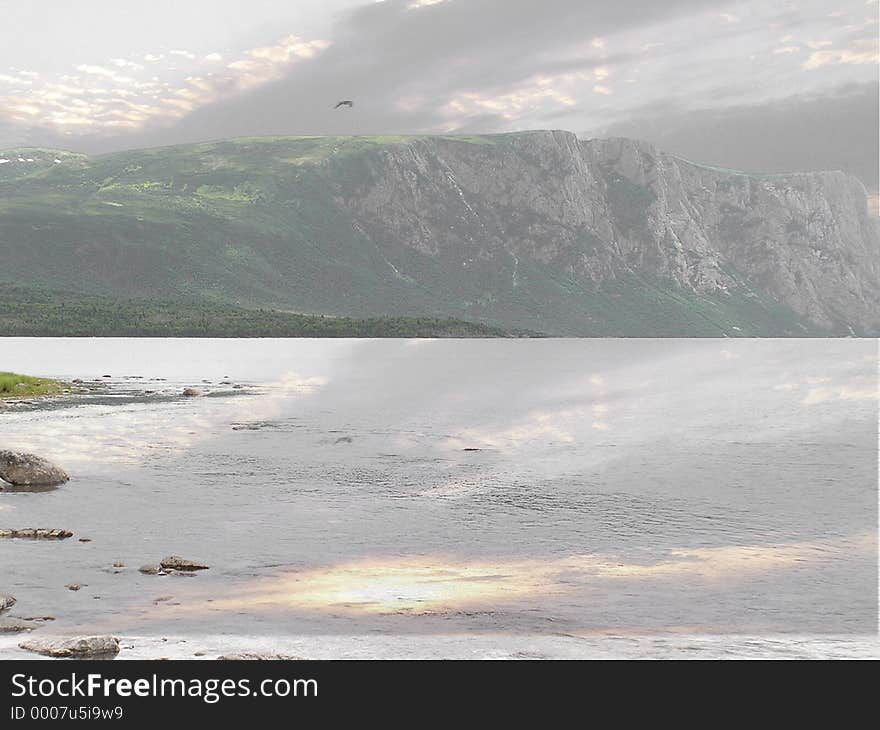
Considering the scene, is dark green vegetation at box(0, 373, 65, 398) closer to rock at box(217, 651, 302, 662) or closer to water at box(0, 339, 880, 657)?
water at box(0, 339, 880, 657)

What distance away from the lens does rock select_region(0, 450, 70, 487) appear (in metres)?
49.2

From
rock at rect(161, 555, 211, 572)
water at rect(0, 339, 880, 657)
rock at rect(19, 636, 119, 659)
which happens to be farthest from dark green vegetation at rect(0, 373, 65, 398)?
rock at rect(19, 636, 119, 659)

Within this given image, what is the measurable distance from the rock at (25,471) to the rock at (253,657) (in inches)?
1242

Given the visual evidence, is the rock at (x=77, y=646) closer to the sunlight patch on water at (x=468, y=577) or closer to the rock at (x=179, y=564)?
the sunlight patch on water at (x=468, y=577)

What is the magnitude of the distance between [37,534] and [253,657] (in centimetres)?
1929

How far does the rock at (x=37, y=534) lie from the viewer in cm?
3706

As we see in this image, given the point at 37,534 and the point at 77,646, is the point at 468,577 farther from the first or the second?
the point at 37,534

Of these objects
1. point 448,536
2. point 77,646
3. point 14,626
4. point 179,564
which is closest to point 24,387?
Answer: point 448,536

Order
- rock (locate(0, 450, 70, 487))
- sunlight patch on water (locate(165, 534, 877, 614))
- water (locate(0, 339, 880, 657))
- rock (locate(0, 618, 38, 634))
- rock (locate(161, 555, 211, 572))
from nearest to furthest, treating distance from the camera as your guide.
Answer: rock (locate(0, 618, 38, 634))
water (locate(0, 339, 880, 657))
sunlight patch on water (locate(165, 534, 877, 614))
rock (locate(161, 555, 211, 572))
rock (locate(0, 450, 70, 487))

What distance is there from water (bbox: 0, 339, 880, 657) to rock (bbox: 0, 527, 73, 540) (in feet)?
2.24
